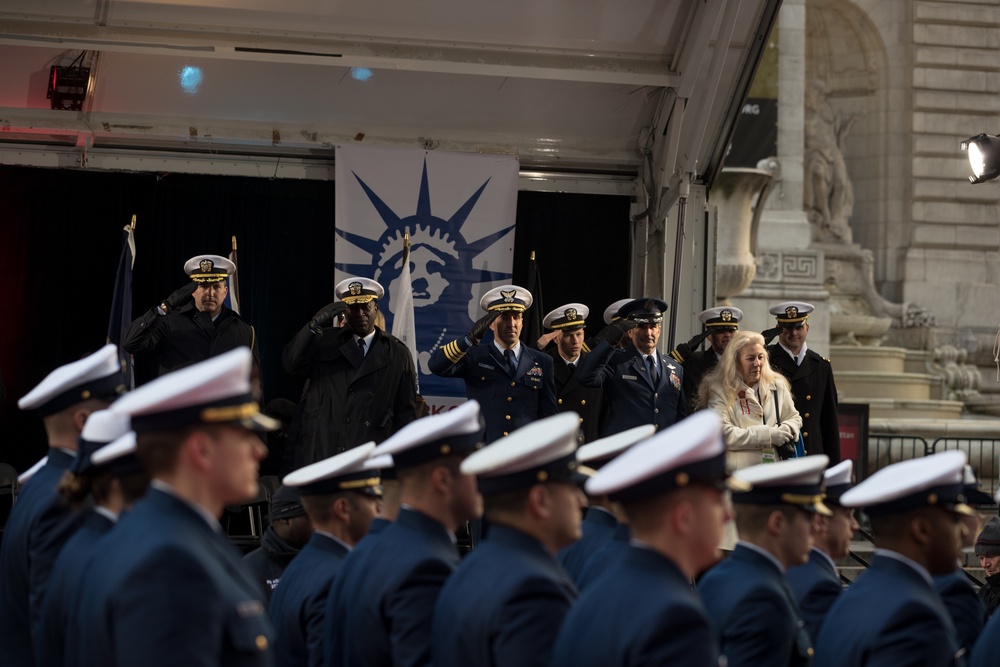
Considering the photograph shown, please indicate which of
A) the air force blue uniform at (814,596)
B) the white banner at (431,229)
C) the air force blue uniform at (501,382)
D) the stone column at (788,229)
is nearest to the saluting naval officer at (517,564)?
the air force blue uniform at (814,596)

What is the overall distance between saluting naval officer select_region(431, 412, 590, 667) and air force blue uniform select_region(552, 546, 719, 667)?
→ 22cm

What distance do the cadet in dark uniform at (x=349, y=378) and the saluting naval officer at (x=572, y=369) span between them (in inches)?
37.5

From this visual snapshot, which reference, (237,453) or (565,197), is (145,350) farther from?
(237,453)

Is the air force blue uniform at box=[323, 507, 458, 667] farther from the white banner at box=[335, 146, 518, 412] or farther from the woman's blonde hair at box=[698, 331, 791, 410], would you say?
the white banner at box=[335, 146, 518, 412]

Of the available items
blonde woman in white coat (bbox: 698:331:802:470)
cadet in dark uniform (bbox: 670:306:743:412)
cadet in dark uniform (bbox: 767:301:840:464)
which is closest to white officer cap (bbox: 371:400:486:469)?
blonde woman in white coat (bbox: 698:331:802:470)

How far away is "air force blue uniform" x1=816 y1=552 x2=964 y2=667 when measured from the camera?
123 inches

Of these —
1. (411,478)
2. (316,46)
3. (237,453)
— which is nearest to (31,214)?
(316,46)

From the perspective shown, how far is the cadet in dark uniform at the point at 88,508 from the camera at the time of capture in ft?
9.68

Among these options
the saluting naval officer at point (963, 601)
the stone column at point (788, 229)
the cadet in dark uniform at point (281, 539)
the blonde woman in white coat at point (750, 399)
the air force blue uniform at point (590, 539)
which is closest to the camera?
the saluting naval officer at point (963, 601)

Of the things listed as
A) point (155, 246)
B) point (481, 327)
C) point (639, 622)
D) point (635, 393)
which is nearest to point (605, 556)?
point (639, 622)

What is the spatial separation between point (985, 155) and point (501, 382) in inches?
135

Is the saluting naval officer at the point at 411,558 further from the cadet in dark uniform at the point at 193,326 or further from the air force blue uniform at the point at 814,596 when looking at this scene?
the cadet in dark uniform at the point at 193,326

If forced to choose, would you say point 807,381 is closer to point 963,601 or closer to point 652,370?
point 652,370

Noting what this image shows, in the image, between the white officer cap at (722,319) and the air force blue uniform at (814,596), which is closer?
the air force blue uniform at (814,596)
